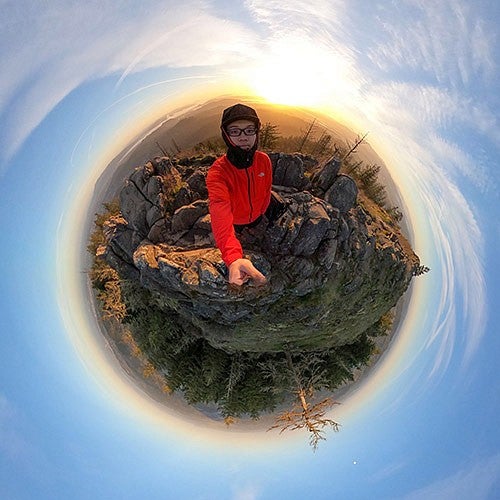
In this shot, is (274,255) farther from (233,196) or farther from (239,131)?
(239,131)

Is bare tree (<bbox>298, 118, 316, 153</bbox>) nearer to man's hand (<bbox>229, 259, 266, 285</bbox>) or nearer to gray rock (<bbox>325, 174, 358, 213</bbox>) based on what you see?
gray rock (<bbox>325, 174, 358, 213</bbox>)

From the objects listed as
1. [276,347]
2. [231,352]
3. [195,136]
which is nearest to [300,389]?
[276,347]

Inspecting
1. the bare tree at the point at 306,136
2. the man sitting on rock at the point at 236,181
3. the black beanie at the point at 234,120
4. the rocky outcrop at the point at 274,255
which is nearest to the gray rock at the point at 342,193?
the rocky outcrop at the point at 274,255

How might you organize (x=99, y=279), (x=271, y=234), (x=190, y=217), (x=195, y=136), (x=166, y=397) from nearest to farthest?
(x=271, y=234), (x=190, y=217), (x=195, y=136), (x=99, y=279), (x=166, y=397)

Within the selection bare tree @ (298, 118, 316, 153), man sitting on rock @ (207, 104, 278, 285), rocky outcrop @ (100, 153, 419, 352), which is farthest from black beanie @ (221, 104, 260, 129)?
bare tree @ (298, 118, 316, 153)

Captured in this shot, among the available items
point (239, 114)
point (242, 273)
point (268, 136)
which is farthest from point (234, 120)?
point (268, 136)

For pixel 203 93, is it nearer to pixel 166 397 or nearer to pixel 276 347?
pixel 276 347

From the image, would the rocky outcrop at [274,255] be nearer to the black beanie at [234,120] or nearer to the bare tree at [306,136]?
the bare tree at [306,136]
